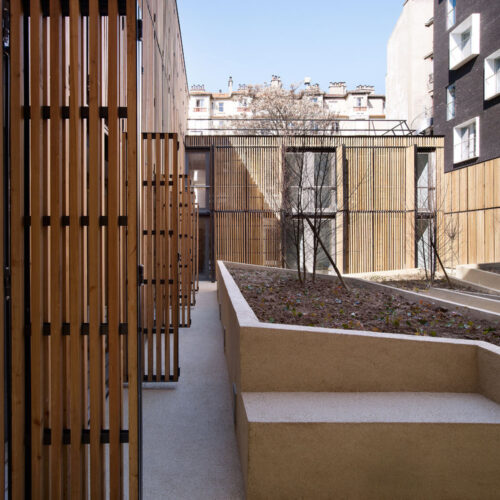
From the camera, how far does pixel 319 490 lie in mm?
2582

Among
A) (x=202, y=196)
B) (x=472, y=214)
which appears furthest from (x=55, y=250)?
(x=472, y=214)

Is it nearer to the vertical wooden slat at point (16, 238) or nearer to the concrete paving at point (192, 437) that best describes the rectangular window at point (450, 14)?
the concrete paving at point (192, 437)

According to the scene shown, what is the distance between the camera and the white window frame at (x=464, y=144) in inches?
605

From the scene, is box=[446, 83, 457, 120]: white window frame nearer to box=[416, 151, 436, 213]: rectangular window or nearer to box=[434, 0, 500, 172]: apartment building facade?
box=[434, 0, 500, 172]: apartment building facade

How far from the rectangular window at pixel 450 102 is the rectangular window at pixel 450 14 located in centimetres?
236

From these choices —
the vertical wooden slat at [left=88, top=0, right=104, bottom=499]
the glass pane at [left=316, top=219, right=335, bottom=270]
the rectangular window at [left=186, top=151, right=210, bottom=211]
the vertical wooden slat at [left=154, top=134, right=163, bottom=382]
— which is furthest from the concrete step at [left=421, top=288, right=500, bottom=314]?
the rectangular window at [left=186, top=151, right=210, bottom=211]

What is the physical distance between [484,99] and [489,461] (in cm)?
1548

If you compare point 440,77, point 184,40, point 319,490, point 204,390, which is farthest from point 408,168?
point 319,490

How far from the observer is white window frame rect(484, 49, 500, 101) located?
567 inches

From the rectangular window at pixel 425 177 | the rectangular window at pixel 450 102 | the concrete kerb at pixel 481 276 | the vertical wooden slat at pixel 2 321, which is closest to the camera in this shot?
the vertical wooden slat at pixel 2 321

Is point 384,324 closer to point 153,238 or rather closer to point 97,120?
point 153,238

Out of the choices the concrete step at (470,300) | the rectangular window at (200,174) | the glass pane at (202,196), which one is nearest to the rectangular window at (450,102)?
the rectangular window at (200,174)

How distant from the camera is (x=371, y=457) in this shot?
102 inches

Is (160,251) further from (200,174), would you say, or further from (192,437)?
(200,174)
